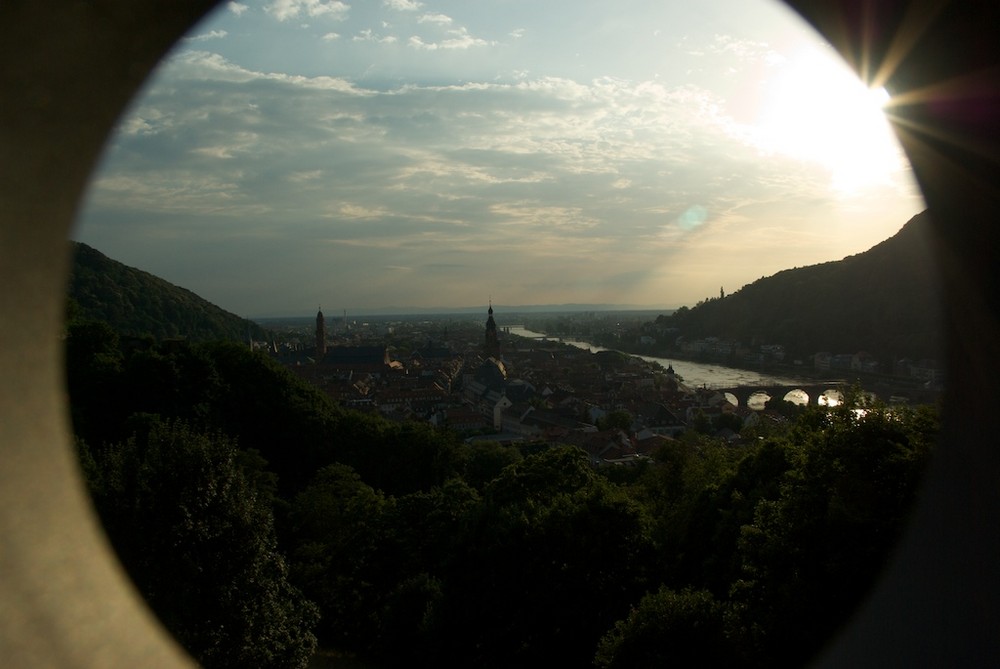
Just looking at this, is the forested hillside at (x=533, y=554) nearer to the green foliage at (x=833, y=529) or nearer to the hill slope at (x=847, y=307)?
the green foliage at (x=833, y=529)

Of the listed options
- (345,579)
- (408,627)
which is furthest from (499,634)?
(345,579)

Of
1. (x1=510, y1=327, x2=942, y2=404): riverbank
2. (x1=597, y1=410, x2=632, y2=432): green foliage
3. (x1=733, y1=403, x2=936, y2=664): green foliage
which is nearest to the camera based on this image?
(x1=733, y1=403, x2=936, y2=664): green foliage

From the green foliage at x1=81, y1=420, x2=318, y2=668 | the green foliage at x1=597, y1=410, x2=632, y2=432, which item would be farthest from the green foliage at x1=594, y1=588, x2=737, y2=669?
the green foliage at x1=597, y1=410, x2=632, y2=432

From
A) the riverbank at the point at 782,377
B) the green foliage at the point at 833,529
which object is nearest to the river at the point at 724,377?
the riverbank at the point at 782,377

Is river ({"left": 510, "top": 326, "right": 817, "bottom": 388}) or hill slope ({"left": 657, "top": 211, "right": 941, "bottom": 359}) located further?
river ({"left": 510, "top": 326, "right": 817, "bottom": 388})

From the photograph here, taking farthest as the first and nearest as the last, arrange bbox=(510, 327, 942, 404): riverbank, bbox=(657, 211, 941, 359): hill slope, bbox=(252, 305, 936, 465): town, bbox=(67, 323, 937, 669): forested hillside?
1. bbox=(657, 211, 941, 359): hill slope
2. bbox=(510, 327, 942, 404): riverbank
3. bbox=(252, 305, 936, 465): town
4. bbox=(67, 323, 937, 669): forested hillside

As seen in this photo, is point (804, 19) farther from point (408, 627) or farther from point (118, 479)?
point (408, 627)

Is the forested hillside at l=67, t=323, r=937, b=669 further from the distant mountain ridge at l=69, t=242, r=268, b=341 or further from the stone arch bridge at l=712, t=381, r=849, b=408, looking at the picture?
the distant mountain ridge at l=69, t=242, r=268, b=341
